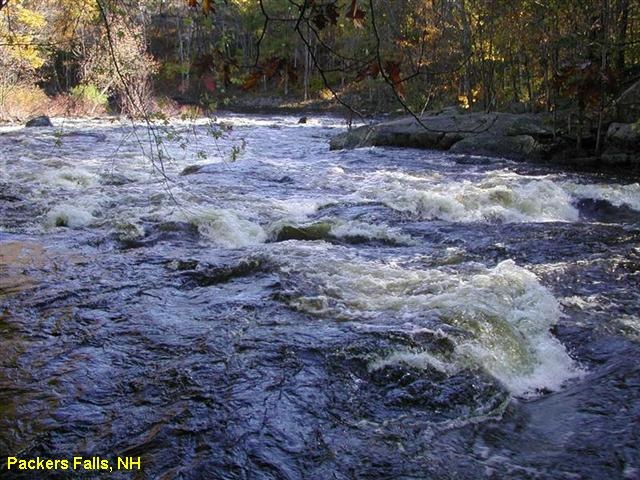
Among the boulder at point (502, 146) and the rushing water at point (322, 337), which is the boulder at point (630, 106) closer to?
the boulder at point (502, 146)

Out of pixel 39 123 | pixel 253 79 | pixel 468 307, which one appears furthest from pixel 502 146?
pixel 39 123

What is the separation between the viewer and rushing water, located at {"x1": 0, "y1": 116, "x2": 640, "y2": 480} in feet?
11.4

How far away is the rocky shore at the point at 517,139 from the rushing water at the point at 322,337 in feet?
15.7

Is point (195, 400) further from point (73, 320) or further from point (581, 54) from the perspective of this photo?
point (581, 54)

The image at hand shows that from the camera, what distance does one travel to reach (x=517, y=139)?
53.5 ft

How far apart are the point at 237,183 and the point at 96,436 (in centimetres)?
905

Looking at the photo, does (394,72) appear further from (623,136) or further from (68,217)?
(623,136)

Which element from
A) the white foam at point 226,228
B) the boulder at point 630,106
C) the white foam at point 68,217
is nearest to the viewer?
the white foam at point 226,228

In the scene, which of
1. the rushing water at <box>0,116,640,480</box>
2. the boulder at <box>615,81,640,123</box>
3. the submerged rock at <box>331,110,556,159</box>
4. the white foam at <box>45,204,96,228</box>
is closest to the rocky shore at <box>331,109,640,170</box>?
the submerged rock at <box>331,110,556,159</box>

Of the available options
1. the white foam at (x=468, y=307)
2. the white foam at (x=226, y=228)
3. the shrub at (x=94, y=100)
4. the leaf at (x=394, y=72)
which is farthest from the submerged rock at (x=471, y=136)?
the shrub at (x=94, y=100)

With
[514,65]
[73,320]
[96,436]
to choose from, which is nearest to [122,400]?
[96,436]

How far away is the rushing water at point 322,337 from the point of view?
137 inches

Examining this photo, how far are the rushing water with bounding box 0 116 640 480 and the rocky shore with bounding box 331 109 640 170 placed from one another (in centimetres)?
479

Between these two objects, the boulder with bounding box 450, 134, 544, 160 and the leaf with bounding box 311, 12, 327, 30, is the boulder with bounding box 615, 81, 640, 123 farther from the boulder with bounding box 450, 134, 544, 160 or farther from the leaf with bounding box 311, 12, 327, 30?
the leaf with bounding box 311, 12, 327, 30
